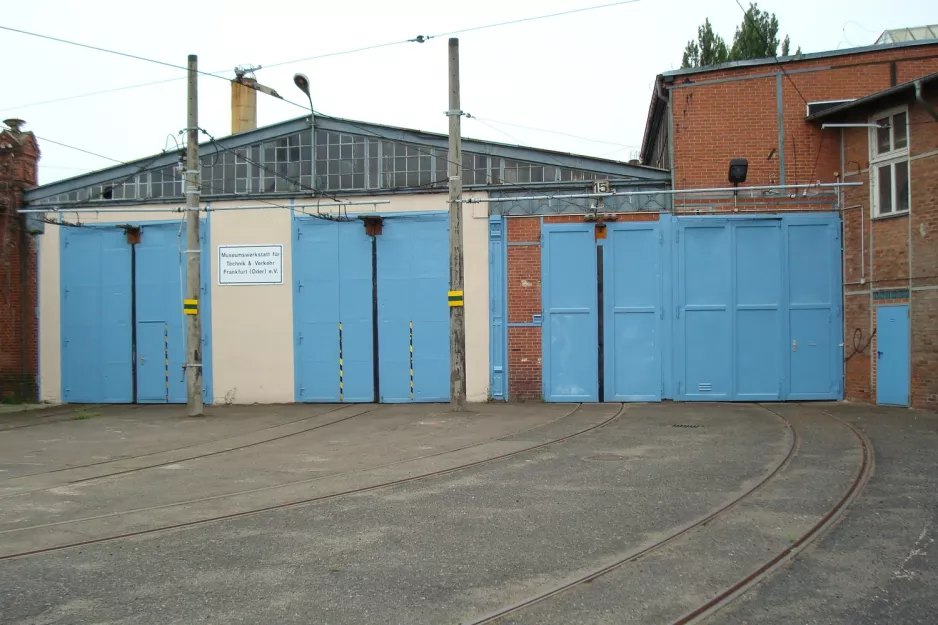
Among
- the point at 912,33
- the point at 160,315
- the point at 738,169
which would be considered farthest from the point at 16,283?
the point at 912,33

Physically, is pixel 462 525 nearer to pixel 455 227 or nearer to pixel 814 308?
pixel 455 227

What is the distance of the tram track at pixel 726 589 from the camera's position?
4789 millimetres

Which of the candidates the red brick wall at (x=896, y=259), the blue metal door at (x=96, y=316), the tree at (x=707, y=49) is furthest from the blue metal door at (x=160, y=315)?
the tree at (x=707, y=49)

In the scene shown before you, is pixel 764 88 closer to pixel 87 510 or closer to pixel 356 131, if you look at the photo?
pixel 356 131

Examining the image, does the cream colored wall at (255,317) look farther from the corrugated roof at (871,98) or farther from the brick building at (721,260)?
the corrugated roof at (871,98)

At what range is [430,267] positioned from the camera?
711 inches

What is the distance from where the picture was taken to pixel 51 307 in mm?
19422

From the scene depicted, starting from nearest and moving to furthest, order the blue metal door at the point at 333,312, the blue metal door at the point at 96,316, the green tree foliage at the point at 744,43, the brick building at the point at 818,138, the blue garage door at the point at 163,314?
1. the brick building at the point at 818,138
2. the blue metal door at the point at 333,312
3. the blue garage door at the point at 163,314
4. the blue metal door at the point at 96,316
5. the green tree foliage at the point at 744,43

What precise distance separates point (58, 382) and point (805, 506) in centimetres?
1811

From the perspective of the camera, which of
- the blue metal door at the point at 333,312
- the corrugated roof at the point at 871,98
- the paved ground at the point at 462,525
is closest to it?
the paved ground at the point at 462,525

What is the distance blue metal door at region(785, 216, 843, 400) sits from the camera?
1692 centimetres

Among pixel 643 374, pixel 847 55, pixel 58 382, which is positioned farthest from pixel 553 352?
pixel 58 382

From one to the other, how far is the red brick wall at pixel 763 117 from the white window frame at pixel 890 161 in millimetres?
914

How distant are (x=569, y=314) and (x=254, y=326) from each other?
7.56m
